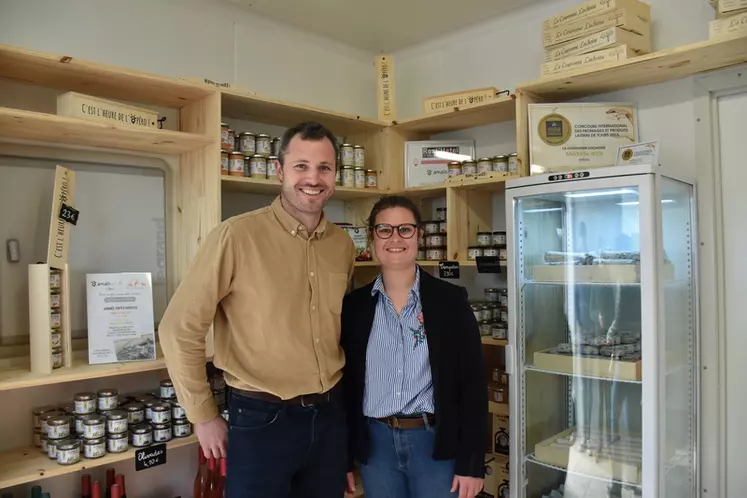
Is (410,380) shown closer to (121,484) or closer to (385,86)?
(121,484)

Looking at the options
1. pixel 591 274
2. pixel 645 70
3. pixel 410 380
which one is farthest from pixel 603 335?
pixel 645 70

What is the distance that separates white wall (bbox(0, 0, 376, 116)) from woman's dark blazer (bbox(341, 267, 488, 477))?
1540 mm

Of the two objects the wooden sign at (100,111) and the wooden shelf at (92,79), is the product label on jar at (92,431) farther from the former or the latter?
the wooden shelf at (92,79)

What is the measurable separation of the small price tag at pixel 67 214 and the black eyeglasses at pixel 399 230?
113 centimetres

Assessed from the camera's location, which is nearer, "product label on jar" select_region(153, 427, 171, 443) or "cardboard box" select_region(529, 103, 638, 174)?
"product label on jar" select_region(153, 427, 171, 443)

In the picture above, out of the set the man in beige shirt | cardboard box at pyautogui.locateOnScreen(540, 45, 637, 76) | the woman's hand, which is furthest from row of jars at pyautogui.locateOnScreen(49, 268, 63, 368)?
cardboard box at pyautogui.locateOnScreen(540, 45, 637, 76)

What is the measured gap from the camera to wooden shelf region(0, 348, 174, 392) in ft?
6.28

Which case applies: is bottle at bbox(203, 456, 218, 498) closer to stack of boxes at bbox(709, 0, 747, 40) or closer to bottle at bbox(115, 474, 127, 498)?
bottle at bbox(115, 474, 127, 498)

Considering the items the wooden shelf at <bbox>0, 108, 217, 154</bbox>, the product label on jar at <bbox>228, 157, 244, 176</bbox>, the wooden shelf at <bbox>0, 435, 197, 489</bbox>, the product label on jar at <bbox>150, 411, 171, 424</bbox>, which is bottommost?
the wooden shelf at <bbox>0, 435, 197, 489</bbox>

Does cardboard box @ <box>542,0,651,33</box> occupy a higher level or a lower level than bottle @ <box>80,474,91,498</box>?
higher

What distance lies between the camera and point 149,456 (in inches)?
85.6

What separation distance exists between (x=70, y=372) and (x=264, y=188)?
1.15 m

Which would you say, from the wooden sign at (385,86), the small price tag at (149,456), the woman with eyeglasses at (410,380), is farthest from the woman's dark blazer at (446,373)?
the wooden sign at (385,86)

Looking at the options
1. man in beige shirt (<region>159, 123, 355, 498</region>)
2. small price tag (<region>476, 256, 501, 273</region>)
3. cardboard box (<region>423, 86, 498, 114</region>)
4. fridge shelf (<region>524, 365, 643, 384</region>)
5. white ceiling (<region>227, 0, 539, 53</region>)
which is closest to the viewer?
man in beige shirt (<region>159, 123, 355, 498</region>)
